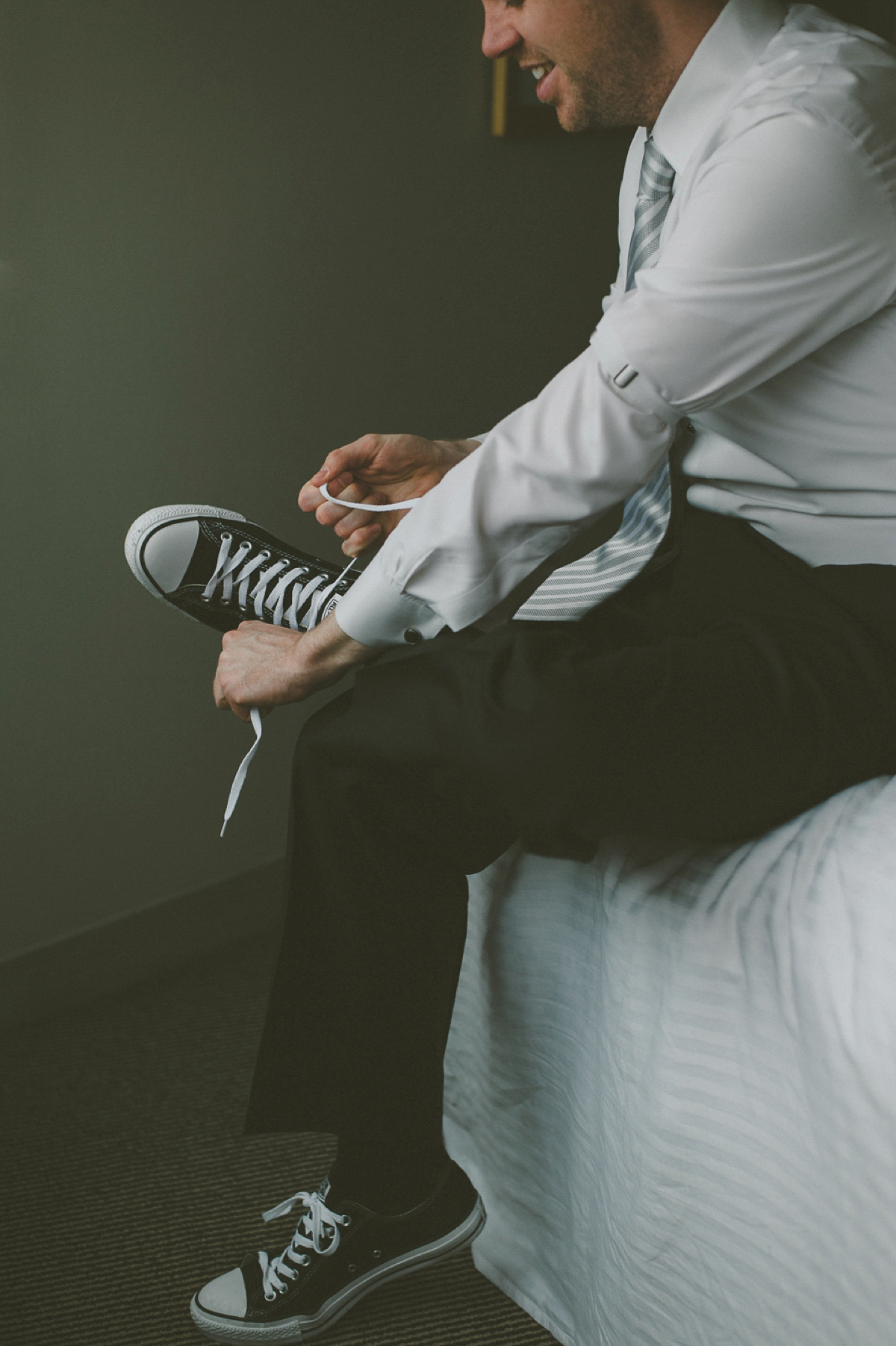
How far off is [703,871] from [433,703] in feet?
0.84

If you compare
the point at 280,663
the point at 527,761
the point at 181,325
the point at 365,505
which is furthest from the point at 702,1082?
the point at 181,325

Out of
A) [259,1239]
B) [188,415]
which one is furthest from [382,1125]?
[188,415]

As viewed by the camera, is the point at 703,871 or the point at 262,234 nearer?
the point at 703,871

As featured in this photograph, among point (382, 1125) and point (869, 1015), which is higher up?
point (869, 1015)

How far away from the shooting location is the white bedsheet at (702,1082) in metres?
0.72

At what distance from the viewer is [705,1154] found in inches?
32.3

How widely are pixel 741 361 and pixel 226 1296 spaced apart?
975 mm

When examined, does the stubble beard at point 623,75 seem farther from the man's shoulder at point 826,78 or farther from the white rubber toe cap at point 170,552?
the white rubber toe cap at point 170,552

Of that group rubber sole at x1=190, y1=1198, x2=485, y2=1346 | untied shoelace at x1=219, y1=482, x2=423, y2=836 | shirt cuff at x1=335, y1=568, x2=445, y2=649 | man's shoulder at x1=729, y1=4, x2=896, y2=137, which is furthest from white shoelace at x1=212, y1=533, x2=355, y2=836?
man's shoulder at x1=729, y1=4, x2=896, y2=137

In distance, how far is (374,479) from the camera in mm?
1269

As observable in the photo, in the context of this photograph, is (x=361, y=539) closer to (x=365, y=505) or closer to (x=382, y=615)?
(x=365, y=505)

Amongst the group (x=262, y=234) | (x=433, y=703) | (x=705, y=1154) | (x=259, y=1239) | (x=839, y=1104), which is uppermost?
(x=262, y=234)

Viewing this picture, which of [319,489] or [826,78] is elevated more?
[826,78]

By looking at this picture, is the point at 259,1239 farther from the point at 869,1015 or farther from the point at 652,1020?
the point at 869,1015
